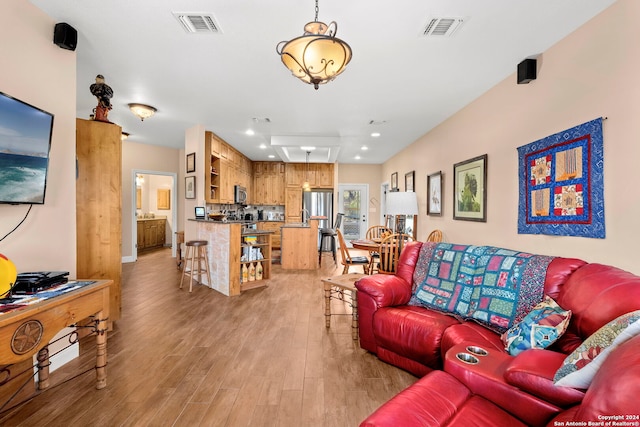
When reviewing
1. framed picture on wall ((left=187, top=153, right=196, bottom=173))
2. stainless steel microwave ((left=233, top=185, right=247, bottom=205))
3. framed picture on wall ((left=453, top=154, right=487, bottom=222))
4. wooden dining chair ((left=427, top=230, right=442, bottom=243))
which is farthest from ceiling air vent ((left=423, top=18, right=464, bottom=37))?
stainless steel microwave ((left=233, top=185, right=247, bottom=205))

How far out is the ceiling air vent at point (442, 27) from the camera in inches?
83.5

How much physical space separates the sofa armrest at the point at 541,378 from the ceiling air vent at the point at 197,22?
2904 mm

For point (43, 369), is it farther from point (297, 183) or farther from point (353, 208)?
point (353, 208)

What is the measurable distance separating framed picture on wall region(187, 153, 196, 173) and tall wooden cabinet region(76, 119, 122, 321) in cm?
209

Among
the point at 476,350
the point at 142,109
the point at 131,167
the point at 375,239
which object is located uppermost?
the point at 142,109

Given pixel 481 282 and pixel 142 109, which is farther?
pixel 142 109

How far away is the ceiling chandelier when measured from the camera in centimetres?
162

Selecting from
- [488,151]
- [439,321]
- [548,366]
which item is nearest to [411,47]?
[488,151]

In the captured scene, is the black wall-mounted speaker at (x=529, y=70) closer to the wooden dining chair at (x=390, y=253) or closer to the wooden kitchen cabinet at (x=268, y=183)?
the wooden dining chair at (x=390, y=253)

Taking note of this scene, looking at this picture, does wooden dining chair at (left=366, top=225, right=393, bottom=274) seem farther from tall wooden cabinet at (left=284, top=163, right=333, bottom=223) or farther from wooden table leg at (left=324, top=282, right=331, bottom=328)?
tall wooden cabinet at (left=284, top=163, right=333, bottom=223)

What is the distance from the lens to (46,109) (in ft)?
6.76

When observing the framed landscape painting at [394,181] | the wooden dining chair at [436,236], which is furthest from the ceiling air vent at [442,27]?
the framed landscape painting at [394,181]

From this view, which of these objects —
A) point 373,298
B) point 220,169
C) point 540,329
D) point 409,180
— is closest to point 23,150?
point 373,298

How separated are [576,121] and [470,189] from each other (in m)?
1.54
